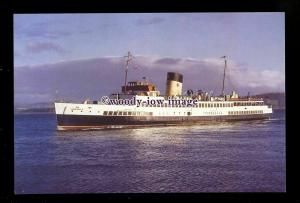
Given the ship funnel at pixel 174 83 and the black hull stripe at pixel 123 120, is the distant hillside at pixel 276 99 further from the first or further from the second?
the ship funnel at pixel 174 83

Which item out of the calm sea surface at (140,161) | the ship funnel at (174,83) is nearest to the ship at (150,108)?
the ship funnel at (174,83)

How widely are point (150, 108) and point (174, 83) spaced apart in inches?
13.0

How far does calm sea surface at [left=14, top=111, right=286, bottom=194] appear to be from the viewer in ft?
13.6

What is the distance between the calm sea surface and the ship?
0.37ft

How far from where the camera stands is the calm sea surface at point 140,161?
163 inches

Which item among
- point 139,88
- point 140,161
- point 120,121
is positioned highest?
point 139,88

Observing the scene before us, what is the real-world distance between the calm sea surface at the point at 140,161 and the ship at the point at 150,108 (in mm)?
112

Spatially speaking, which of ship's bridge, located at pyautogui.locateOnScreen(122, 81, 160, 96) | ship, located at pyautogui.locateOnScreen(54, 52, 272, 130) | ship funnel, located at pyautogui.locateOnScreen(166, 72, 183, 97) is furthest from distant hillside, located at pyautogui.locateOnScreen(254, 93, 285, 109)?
ship's bridge, located at pyautogui.locateOnScreen(122, 81, 160, 96)

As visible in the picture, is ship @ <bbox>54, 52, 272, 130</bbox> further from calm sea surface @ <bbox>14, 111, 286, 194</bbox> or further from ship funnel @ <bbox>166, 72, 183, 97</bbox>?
calm sea surface @ <bbox>14, 111, 286, 194</bbox>

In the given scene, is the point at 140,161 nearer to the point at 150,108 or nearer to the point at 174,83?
the point at 150,108

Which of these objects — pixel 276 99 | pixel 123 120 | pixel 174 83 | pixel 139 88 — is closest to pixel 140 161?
pixel 123 120

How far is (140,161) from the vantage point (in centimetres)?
419
